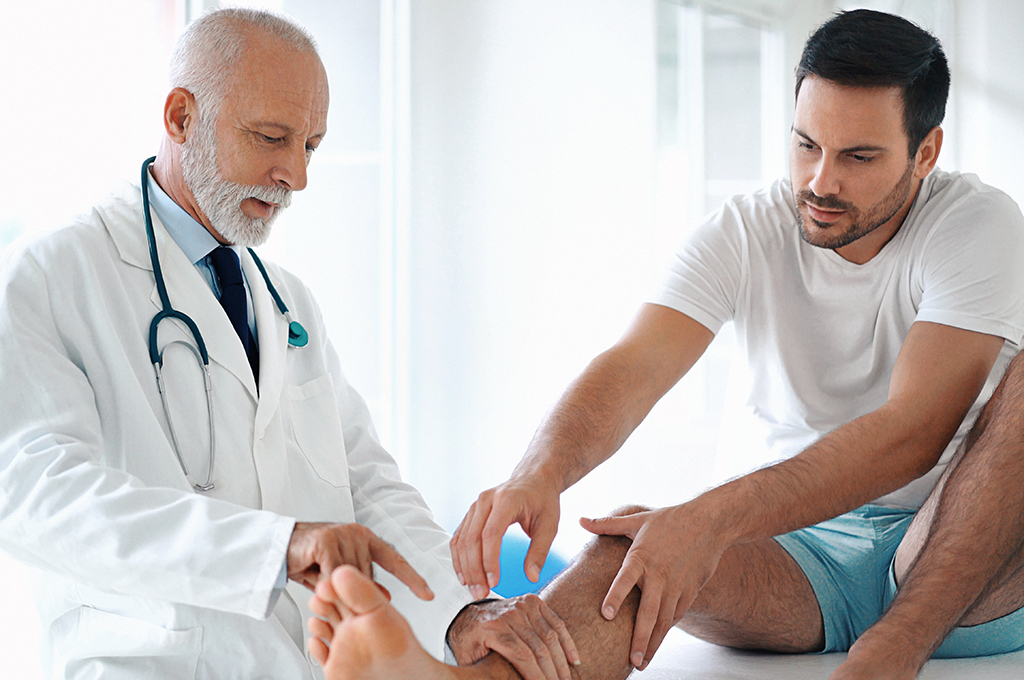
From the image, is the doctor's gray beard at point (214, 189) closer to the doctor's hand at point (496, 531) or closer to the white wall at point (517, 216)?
the doctor's hand at point (496, 531)

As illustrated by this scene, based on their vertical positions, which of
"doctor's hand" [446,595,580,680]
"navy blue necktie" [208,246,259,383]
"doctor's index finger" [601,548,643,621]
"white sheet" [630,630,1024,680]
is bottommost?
"white sheet" [630,630,1024,680]

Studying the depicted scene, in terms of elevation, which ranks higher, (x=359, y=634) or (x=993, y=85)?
(x=993, y=85)

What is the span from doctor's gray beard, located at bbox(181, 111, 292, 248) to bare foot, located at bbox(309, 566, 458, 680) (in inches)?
27.2

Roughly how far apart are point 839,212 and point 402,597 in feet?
3.60

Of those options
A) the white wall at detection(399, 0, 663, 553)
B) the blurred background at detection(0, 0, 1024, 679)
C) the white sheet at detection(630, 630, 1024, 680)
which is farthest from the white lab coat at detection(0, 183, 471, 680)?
the white wall at detection(399, 0, 663, 553)

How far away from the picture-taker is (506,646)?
119cm

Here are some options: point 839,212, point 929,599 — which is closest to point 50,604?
point 929,599

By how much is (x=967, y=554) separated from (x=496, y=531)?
750 mm

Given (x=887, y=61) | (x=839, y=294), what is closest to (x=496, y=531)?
(x=839, y=294)

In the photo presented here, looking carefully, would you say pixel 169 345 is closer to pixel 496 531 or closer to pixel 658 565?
pixel 496 531

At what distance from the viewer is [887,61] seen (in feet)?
5.48

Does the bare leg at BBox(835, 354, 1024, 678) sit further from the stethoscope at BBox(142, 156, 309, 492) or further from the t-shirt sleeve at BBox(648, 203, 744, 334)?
the stethoscope at BBox(142, 156, 309, 492)

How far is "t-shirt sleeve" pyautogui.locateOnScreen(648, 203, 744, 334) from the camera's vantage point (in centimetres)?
184

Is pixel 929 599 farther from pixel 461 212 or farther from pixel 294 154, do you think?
pixel 461 212
